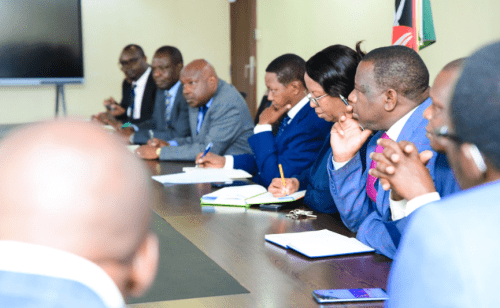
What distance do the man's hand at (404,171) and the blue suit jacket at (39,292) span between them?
1084mm

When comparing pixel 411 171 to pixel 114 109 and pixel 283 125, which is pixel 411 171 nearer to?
pixel 283 125

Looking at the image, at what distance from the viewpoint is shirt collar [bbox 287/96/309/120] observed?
2758 mm

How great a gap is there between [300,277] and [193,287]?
26 centimetres

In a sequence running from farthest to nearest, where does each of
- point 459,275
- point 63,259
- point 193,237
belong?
point 193,237 → point 459,275 → point 63,259

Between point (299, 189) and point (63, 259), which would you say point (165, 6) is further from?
point (63, 259)

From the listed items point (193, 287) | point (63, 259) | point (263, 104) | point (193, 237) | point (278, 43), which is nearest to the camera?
point (63, 259)

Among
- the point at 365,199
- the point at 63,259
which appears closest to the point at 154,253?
the point at 63,259

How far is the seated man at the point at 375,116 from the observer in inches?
71.1

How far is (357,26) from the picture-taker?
4.62m

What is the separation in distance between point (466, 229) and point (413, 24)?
87.7 inches

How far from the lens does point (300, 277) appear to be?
1.31m

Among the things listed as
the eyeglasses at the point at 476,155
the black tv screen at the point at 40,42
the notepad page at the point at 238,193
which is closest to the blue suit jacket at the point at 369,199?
the notepad page at the point at 238,193

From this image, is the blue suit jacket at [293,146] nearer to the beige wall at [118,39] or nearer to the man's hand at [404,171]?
the man's hand at [404,171]

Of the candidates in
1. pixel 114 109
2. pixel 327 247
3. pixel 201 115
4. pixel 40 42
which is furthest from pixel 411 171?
pixel 40 42
